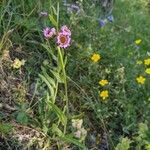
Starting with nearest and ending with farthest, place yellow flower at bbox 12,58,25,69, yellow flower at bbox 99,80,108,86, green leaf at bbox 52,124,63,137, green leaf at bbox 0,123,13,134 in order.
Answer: green leaf at bbox 0,123,13,134, green leaf at bbox 52,124,63,137, yellow flower at bbox 12,58,25,69, yellow flower at bbox 99,80,108,86

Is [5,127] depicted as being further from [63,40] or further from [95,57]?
[95,57]

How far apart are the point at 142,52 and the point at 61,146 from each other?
6.47ft

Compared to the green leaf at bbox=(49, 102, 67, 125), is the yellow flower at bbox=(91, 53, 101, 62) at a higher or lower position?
higher

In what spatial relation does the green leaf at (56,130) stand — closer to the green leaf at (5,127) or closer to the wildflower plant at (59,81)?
the wildflower plant at (59,81)

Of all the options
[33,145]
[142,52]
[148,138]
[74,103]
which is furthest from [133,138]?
[142,52]

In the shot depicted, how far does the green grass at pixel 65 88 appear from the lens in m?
3.16

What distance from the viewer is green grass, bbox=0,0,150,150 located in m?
3.16

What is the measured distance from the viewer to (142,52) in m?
4.88

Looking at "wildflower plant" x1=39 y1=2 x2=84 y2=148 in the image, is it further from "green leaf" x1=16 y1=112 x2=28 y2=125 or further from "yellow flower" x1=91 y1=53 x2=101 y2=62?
"yellow flower" x1=91 y1=53 x2=101 y2=62

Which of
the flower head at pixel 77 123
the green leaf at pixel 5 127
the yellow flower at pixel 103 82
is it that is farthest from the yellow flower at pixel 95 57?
the green leaf at pixel 5 127

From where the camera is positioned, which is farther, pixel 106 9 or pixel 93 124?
pixel 106 9

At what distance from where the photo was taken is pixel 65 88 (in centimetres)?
312

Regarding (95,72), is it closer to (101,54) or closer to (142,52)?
(101,54)

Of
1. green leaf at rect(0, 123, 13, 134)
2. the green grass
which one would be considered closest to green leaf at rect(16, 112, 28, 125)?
the green grass
